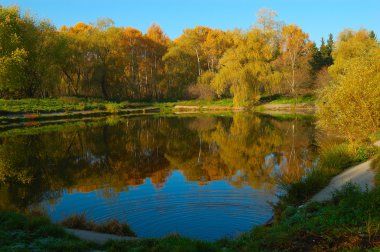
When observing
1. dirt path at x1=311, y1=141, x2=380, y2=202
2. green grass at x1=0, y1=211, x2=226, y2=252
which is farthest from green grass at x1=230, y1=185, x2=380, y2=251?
dirt path at x1=311, y1=141, x2=380, y2=202

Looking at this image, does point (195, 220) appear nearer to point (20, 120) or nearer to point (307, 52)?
point (20, 120)

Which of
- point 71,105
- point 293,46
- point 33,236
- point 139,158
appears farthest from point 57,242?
point 293,46

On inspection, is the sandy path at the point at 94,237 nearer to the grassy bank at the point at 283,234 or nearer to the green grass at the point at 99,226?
the grassy bank at the point at 283,234

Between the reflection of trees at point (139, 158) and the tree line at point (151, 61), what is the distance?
22.3 meters

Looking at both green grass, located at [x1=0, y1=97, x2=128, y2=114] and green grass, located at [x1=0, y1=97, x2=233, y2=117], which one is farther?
green grass, located at [x1=0, y1=97, x2=233, y2=117]

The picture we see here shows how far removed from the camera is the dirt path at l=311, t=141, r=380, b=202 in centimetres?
1052

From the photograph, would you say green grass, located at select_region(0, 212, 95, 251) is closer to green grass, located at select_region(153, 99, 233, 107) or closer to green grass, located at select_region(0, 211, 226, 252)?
green grass, located at select_region(0, 211, 226, 252)

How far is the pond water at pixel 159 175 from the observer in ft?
36.1

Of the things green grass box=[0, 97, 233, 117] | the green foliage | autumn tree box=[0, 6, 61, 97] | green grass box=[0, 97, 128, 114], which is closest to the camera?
the green foliage

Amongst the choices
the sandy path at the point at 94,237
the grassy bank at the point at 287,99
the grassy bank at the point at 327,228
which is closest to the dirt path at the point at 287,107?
the grassy bank at the point at 287,99

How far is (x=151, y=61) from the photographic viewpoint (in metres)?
75.8

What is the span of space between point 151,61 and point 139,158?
188 ft

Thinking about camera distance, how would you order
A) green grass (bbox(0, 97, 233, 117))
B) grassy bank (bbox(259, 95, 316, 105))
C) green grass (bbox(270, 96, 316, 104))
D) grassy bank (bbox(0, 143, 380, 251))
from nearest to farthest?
1. grassy bank (bbox(0, 143, 380, 251))
2. green grass (bbox(0, 97, 233, 117))
3. green grass (bbox(270, 96, 316, 104))
4. grassy bank (bbox(259, 95, 316, 105))

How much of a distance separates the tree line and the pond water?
23.8 metres
